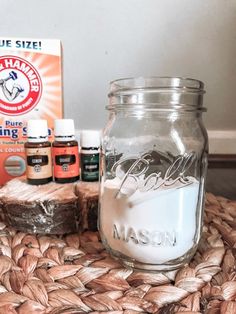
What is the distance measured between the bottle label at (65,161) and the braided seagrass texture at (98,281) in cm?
9

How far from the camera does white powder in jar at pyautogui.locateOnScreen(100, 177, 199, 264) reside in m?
0.30

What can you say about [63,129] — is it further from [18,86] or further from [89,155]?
[18,86]

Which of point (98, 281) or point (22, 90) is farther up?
point (22, 90)

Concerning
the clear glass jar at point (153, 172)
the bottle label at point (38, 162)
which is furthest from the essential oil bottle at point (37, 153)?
the clear glass jar at point (153, 172)

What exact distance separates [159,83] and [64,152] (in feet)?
0.54

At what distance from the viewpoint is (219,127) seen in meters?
0.61

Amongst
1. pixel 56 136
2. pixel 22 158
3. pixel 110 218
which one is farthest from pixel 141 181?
pixel 22 158

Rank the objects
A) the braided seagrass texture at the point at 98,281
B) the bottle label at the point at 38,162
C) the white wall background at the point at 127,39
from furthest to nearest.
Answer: the white wall background at the point at 127,39 → the bottle label at the point at 38,162 → the braided seagrass texture at the point at 98,281

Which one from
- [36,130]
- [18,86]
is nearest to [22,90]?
[18,86]

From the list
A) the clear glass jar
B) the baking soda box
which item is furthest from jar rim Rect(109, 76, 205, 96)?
the baking soda box

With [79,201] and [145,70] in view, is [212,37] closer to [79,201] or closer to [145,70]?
[145,70]

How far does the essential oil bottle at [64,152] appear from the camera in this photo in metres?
0.42

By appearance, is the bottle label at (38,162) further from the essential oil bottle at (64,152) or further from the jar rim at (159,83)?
the jar rim at (159,83)

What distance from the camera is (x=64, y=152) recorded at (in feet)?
1.38
